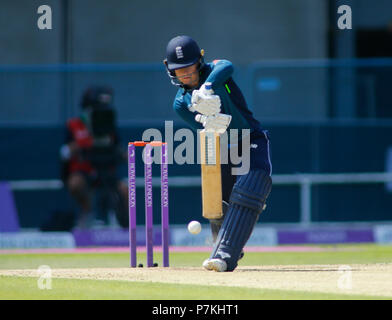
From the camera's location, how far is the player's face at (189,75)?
7719mm

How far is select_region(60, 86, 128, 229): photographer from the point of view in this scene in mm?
14461

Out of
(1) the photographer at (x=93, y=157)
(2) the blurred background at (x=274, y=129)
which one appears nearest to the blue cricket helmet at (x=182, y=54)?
(2) the blurred background at (x=274, y=129)

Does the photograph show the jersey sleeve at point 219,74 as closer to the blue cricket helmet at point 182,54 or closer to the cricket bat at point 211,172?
the blue cricket helmet at point 182,54

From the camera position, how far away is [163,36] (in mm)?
16844

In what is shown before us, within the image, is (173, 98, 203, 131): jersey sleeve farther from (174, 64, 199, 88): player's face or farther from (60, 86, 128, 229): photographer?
(60, 86, 128, 229): photographer

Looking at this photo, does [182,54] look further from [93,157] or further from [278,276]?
[93,157]

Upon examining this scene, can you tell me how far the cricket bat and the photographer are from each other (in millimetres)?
6800

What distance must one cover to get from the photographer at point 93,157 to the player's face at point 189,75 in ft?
22.0

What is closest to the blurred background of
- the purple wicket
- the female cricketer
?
the purple wicket

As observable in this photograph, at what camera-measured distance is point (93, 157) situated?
1462 cm

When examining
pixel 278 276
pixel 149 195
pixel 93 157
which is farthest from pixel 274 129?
pixel 278 276

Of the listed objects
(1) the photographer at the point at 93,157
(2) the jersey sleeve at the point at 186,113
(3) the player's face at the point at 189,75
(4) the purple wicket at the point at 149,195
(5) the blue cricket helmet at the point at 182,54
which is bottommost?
(1) the photographer at the point at 93,157

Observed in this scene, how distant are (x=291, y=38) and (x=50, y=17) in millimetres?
3940
